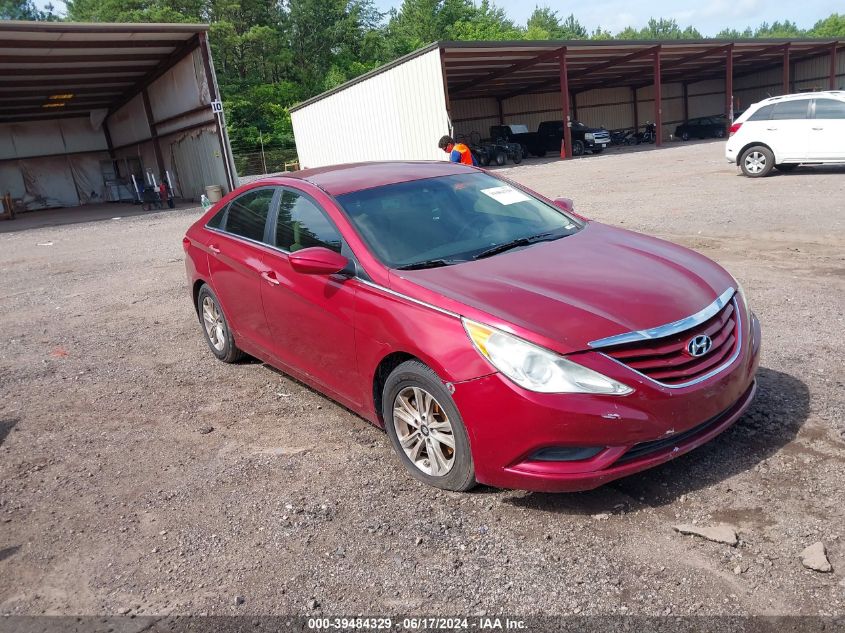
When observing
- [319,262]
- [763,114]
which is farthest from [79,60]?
[319,262]

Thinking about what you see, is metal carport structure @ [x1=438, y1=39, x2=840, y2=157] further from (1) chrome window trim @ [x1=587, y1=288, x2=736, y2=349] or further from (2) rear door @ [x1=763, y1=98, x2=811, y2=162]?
(1) chrome window trim @ [x1=587, y1=288, x2=736, y2=349]

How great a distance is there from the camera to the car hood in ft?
9.73

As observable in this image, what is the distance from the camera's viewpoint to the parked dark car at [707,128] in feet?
123

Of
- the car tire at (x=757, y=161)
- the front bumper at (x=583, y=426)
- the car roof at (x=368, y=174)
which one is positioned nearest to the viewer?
the front bumper at (x=583, y=426)

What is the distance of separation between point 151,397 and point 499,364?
3.34 m

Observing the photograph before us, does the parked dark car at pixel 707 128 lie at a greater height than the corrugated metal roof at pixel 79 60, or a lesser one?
lesser

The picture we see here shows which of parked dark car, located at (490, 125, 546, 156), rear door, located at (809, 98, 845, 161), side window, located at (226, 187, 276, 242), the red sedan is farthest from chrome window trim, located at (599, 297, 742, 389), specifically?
parked dark car, located at (490, 125, 546, 156)

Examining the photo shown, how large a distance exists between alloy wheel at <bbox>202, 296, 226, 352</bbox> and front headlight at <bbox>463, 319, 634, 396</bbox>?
3179 millimetres

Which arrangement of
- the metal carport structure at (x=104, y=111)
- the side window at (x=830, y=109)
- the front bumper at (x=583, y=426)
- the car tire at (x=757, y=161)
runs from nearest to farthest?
the front bumper at (x=583, y=426)
the side window at (x=830, y=109)
the car tire at (x=757, y=161)
the metal carport structure at (x=104, y=111)

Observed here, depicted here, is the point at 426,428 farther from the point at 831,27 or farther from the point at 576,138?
the point at 831,27

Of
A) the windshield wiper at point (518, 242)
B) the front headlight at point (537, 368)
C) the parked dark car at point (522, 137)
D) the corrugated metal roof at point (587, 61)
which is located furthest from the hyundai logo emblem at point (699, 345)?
the parked dark car at point (522, 137)

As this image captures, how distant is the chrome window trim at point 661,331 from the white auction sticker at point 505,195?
65.0 inches

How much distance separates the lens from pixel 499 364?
294 centimetres

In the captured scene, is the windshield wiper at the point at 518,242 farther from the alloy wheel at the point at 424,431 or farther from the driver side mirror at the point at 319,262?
the alloy wheel at the point at 424,431
